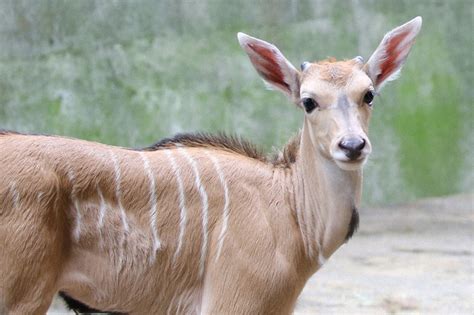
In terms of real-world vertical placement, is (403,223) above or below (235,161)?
below

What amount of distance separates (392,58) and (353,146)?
75 cm

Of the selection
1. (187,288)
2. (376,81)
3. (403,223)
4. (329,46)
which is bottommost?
(403,223)

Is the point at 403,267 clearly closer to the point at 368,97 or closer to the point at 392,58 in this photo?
the point at 392,58

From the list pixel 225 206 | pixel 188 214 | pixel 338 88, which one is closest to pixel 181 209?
pixel 188 214

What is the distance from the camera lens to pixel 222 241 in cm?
421

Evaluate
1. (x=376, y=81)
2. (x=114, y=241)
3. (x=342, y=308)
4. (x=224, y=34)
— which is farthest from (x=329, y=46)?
(x=114, y=241)

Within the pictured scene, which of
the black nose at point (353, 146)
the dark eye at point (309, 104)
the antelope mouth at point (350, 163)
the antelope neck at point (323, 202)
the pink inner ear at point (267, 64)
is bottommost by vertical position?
the antelope neck at point (323, 202)

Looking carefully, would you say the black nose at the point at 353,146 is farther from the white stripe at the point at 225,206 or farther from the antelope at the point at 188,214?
the white stripe at the point at 225,206

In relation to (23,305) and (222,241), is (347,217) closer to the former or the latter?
(222,241)

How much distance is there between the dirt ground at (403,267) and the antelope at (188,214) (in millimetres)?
3049

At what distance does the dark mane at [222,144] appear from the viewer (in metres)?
4.58

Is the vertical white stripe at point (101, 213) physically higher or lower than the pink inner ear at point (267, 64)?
lower

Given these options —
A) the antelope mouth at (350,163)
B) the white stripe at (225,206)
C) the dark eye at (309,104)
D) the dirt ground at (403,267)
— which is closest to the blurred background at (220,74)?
the dirt ground at (403,267)

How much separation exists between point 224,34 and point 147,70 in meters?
0.89
